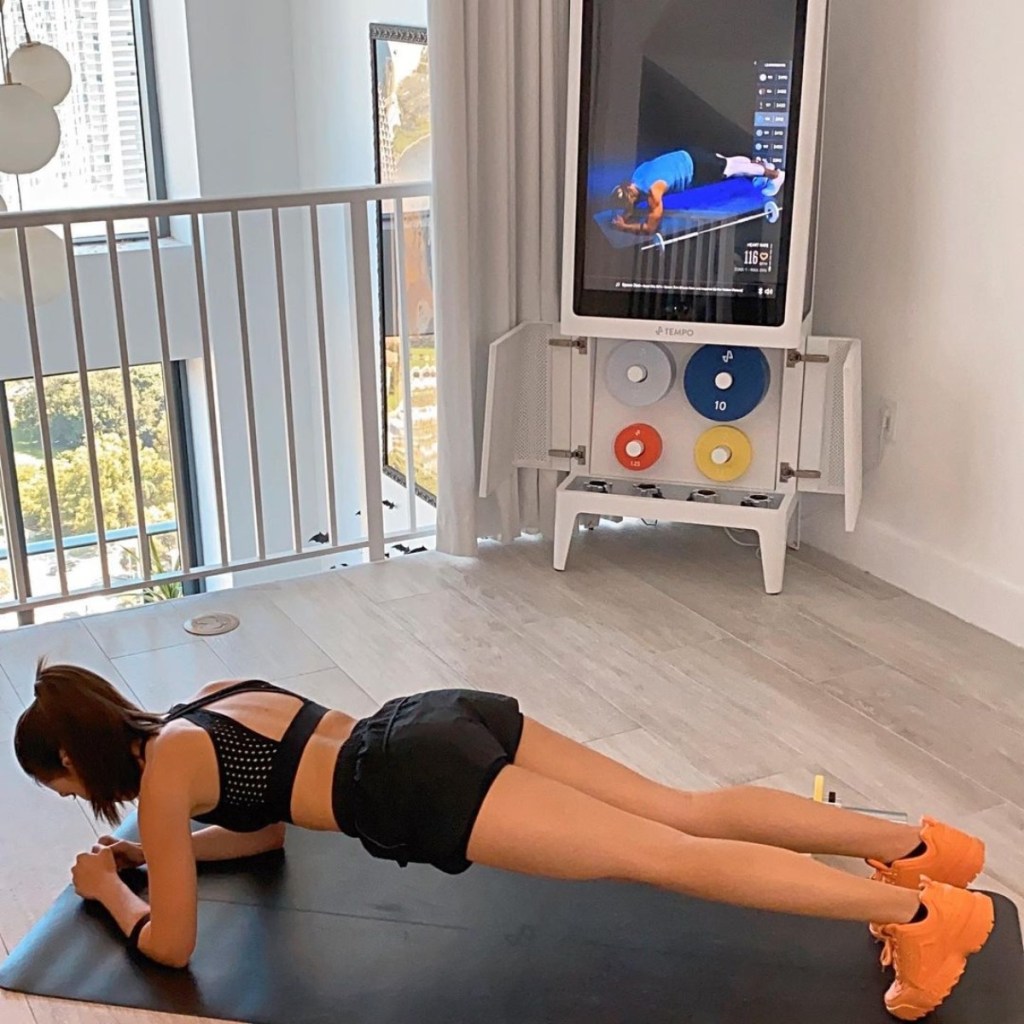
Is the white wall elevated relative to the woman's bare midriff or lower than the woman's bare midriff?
elevated

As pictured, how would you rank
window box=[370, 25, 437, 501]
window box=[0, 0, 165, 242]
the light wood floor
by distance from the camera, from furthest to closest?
window box=[0, 0, 165, 242]
window box=[370, 25, 437, 501]
the light wood floor

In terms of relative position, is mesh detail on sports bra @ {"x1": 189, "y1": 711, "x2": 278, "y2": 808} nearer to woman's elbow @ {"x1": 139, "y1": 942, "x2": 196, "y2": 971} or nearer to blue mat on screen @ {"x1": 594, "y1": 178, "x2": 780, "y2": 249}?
woman's elbow @ {"x1": 139, "y1": 942, "x2": 196, "y2": 971}

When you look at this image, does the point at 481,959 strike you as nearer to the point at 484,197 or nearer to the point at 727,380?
the point at 727,380

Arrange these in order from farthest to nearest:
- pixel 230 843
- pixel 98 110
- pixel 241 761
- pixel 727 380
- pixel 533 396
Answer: pixel 98 110
pixel 533 396
pixel 727 380
pixel 230 843
pixel 241 761

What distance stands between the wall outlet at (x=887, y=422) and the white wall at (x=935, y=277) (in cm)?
1

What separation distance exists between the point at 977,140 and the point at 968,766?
137cm

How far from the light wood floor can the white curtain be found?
34 centimetres

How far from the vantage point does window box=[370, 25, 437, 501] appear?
14.2 feet

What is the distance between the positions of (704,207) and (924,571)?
102 centimetres

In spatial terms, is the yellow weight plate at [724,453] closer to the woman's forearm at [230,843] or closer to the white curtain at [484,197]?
the white curtain at [484,197]

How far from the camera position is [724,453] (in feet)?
10.8

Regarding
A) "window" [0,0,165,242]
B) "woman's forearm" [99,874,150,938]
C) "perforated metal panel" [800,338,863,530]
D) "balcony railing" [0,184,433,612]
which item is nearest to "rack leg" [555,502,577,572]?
"perforated metal panel" [800,338,863,530]

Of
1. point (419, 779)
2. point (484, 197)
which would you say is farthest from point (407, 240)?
point (419, 779)

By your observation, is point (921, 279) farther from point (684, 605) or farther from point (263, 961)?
point (263, 961)
